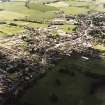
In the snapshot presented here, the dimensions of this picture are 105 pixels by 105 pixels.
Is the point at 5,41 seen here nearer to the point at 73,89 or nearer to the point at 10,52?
the point at 10,52

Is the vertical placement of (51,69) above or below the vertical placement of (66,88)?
A: below

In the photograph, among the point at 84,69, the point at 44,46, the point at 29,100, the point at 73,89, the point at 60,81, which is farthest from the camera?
the point at 44,46

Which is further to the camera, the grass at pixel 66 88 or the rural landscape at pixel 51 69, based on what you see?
the rural landscape at pixel 51 69

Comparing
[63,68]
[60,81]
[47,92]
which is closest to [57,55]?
[63,68]

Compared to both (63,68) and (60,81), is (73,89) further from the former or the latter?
(63,68)

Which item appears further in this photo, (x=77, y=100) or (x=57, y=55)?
(x=57, y=55)

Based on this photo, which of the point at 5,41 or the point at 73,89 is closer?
the point at 73,89

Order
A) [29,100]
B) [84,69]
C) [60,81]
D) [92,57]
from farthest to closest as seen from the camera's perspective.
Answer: [92,57] < [84,69] < [60,81] < [29,100]

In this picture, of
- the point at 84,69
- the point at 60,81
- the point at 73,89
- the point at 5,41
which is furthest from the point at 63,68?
the point at 5,41

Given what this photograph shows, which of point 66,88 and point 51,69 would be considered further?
point 51,69

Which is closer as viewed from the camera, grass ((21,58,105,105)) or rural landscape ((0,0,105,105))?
grass ((21,58,105,105))
